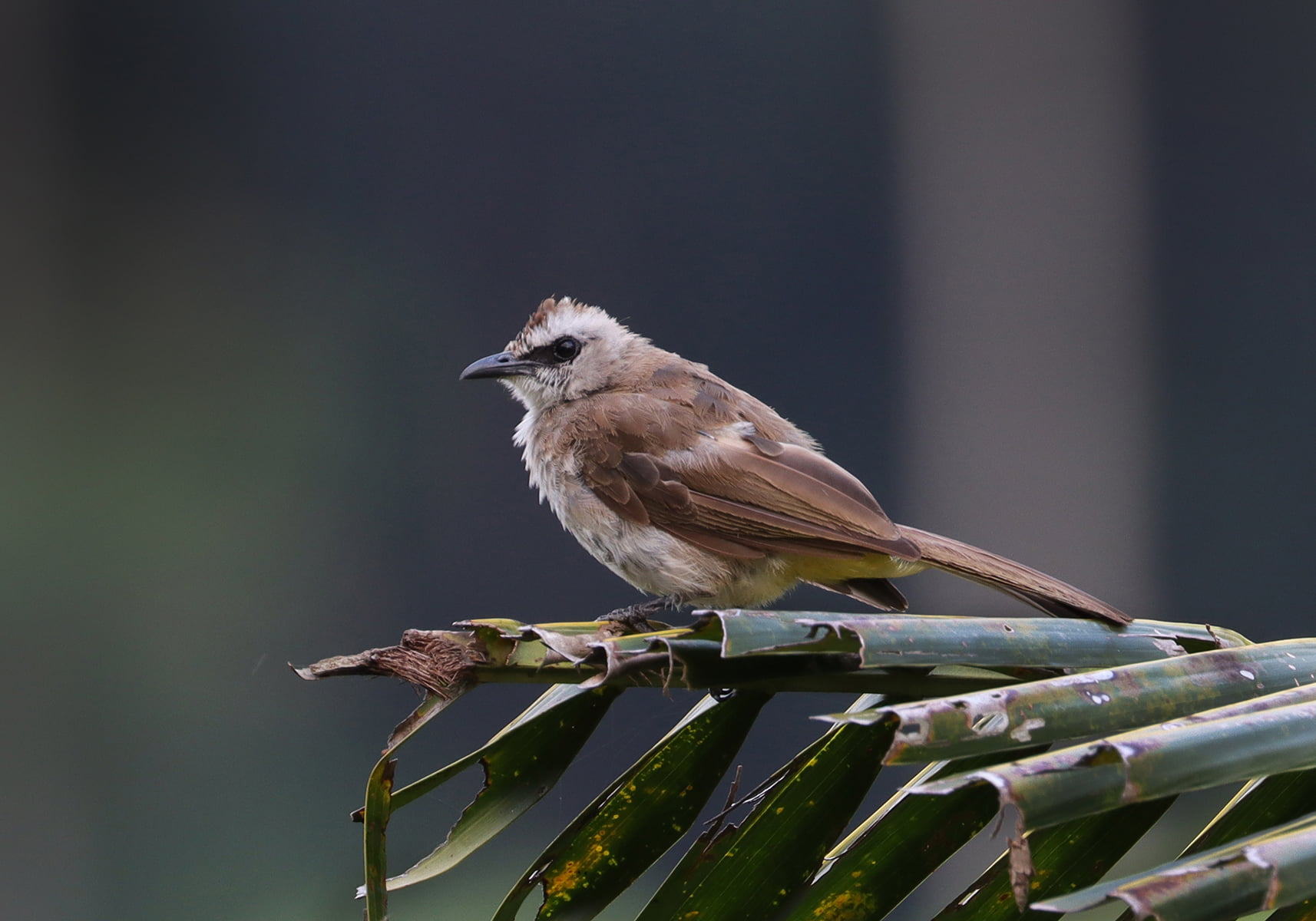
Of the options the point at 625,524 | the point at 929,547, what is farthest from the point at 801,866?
the point at 625,524

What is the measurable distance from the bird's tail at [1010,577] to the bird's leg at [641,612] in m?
0.62

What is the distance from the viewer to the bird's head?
3674 millimetres

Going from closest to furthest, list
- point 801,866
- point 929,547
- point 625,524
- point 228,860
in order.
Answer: point 801,866
point 929,547
point 625,524
point 228,860

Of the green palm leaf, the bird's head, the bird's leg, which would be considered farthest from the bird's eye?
the green palm leaf

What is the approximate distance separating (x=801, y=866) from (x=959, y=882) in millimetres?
5705

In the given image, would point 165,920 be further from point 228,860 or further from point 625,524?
point 625,524

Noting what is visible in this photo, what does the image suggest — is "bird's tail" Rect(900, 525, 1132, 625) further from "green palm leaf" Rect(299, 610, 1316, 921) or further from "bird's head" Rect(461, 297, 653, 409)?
"bird's head" Rect(461, 297, 653, 409)

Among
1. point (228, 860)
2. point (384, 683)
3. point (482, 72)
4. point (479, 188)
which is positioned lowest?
point (228, 860)

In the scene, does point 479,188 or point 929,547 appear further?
point 479,188

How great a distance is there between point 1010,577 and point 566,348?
1696mm

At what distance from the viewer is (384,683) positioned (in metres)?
7.43

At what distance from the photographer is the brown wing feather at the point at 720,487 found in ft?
9.31

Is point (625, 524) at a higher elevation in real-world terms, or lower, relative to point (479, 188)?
lower

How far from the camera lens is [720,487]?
3057 mm
